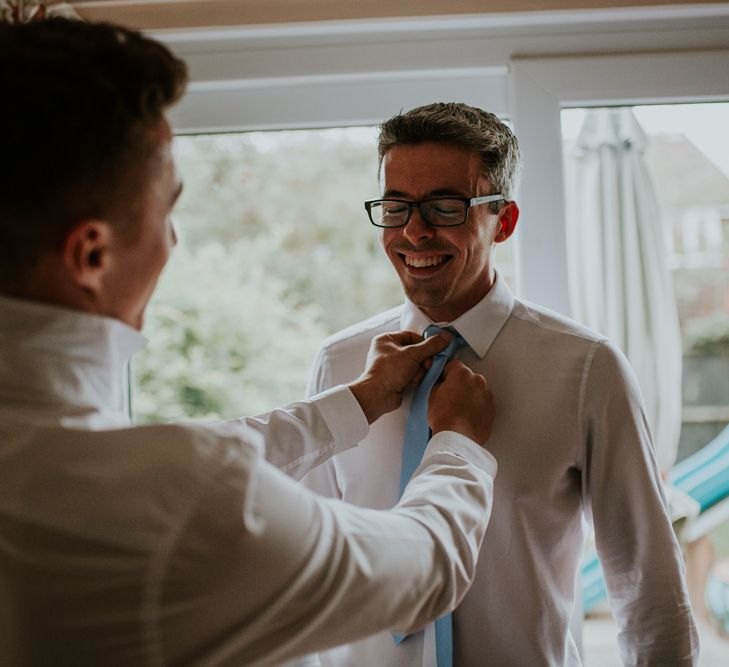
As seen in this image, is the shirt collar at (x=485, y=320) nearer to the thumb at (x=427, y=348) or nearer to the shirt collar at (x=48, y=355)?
the thumb at (x=427, y=348)

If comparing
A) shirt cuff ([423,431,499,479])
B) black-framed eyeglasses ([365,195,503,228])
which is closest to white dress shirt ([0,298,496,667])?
shirt cuff ([423,431,499,479])

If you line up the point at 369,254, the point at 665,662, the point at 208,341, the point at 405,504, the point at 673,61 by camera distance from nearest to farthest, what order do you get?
the point at 405,504 < the point at 665,662 < the point at 673,61 < the point at 208,341 < the point at 369,254

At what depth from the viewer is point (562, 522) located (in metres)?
1.44

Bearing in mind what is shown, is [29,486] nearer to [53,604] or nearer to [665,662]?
[53,604]

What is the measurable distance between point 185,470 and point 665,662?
101cm

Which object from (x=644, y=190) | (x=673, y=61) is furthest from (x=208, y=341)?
(x=673, y=61)

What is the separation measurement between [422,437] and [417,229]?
395 millimetres

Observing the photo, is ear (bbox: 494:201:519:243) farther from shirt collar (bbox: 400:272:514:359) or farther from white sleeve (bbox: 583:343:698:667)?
white sleeve (bbox: 583:343:698:667)

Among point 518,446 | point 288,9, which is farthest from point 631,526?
point 288,9

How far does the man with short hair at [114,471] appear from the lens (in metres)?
0.78

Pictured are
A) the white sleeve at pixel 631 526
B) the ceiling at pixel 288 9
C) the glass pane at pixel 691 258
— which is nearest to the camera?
the white sleeve at pixel 631 526

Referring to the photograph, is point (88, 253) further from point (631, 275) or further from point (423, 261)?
point (631, 275)

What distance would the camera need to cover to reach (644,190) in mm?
1915

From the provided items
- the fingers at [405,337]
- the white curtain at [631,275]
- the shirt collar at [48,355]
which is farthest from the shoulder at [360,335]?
the shirt collar at [48,355]
